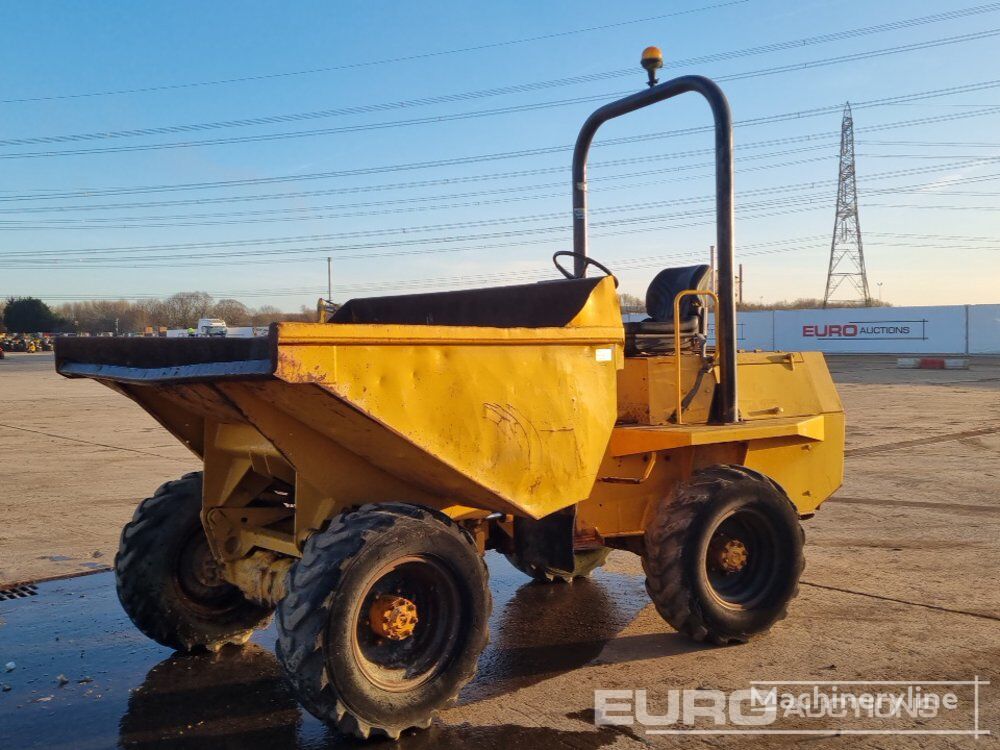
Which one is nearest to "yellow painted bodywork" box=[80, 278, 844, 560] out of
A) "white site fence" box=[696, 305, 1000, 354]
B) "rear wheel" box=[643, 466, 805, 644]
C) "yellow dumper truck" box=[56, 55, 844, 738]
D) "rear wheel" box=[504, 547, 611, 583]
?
"yellow dumper truck" box=[56, 55, 844, 738]

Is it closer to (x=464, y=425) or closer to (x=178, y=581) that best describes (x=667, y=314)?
(x=464, y=425)

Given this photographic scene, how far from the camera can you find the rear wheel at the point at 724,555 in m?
4.51

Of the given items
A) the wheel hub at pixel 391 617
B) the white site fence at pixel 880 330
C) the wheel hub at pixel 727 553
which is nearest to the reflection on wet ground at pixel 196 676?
the wheel hub at pixel 391 617

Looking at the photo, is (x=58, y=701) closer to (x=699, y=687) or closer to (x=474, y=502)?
(x=474, y=502)

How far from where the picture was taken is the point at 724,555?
4.74 meters

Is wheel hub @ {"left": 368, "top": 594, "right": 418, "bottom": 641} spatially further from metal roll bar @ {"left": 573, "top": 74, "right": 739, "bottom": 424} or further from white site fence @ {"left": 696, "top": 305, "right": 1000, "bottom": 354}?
white site fence @ {"left": 696, "top": 305, "right": 1000, "bottom": 354}

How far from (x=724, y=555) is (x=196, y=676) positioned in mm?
2682

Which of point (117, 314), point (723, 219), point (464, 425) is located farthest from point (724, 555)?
point (117, 314)

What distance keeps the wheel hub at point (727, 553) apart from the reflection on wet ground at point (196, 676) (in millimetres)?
680

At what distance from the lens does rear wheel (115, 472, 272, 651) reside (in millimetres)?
4465

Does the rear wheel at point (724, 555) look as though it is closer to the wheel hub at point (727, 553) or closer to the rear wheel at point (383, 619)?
the wheel hub at point (727, 553)

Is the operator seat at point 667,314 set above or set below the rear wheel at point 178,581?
above

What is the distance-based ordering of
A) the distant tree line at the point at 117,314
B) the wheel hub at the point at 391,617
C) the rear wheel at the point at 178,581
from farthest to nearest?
the distant tree line at the point at 117,314 < the rear wheel at the point at 178,581 < the wheel hub at the point at 391,617

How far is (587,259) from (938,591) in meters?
2.92
